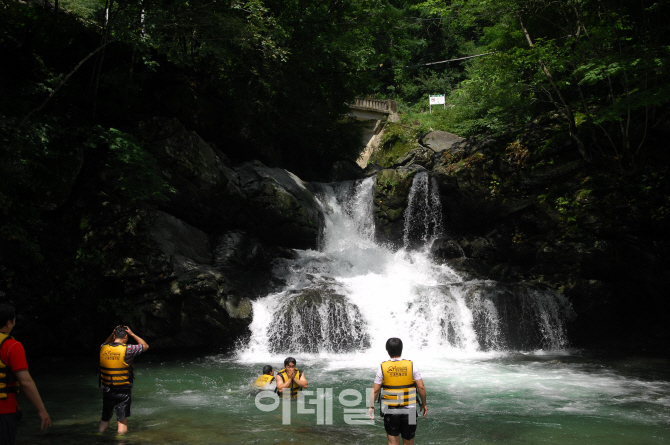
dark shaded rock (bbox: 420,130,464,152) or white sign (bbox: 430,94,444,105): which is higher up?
white sign (bbox: 430,94,444,105)

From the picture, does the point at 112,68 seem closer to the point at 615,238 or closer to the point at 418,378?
the point at 418,378

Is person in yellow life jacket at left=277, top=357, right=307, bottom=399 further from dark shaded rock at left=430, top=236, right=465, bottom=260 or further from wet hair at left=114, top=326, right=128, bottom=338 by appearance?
dark shaded rock at left=430, top=236, right=465, bottom=260

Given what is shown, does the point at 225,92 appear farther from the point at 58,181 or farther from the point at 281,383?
the point at 281,383

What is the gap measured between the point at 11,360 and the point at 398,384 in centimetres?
308

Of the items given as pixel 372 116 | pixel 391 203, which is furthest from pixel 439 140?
pixel 391 203

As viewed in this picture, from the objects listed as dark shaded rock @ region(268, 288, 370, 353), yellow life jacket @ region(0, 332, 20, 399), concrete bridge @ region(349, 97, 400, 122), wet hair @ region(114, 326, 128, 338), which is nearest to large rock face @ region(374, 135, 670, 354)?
dark shaded rock @ region(268, 288, 370, 353)

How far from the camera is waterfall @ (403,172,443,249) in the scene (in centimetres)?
1700

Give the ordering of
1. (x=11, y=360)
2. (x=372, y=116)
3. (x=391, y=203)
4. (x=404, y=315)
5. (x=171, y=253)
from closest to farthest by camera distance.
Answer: (x=11, y=360) → (x=171, y=253) → (x=404, y=315) → (x=391, y=203) → (x=372, y=116)

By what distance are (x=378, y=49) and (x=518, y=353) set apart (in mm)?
13938

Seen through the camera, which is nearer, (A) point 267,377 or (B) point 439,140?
(A) point 267,377

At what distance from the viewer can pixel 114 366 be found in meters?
5.49

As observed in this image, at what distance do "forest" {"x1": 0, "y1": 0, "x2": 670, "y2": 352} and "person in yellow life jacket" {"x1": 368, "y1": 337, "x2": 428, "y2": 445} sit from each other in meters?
8.14

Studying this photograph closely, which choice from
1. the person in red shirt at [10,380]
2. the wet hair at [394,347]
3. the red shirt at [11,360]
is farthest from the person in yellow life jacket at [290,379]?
the red shirt at [11,360]

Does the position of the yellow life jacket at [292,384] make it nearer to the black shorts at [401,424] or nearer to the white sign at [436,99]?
the black shorts at [401,424]
